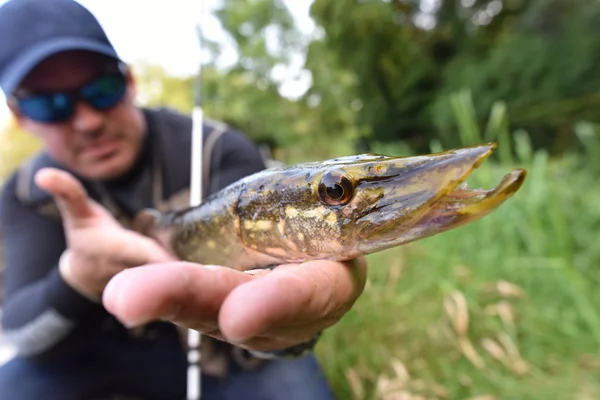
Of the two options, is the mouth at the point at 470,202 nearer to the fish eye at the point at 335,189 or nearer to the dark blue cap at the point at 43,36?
the fish eye at the point at 335,189

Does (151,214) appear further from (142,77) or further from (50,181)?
(142,77)

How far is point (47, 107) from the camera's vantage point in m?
1.18

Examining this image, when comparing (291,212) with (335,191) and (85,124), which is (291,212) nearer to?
(335,191)

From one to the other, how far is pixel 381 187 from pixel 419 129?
5.79m

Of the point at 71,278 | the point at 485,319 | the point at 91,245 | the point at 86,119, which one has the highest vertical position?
the point at 86,119

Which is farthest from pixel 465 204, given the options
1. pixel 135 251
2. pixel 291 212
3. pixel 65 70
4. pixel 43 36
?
pixel 43 36

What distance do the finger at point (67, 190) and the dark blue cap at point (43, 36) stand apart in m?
0.52

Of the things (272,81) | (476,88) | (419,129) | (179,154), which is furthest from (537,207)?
(419,129)

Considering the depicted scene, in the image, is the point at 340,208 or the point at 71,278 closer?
the point at 340,208

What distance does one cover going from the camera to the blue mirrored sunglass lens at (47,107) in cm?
117

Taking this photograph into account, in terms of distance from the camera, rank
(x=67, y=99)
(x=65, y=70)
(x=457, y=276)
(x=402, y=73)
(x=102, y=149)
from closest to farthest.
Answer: (x=67, y=99)
(x=65, y=70)
(x=102, y=149)
(x=457, y=276)
(x=402, y=73)

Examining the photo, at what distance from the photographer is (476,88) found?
5469mm

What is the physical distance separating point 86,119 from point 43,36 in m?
0.32

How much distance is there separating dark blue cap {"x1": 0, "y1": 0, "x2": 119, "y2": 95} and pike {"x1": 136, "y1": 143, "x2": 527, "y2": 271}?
784 mm
